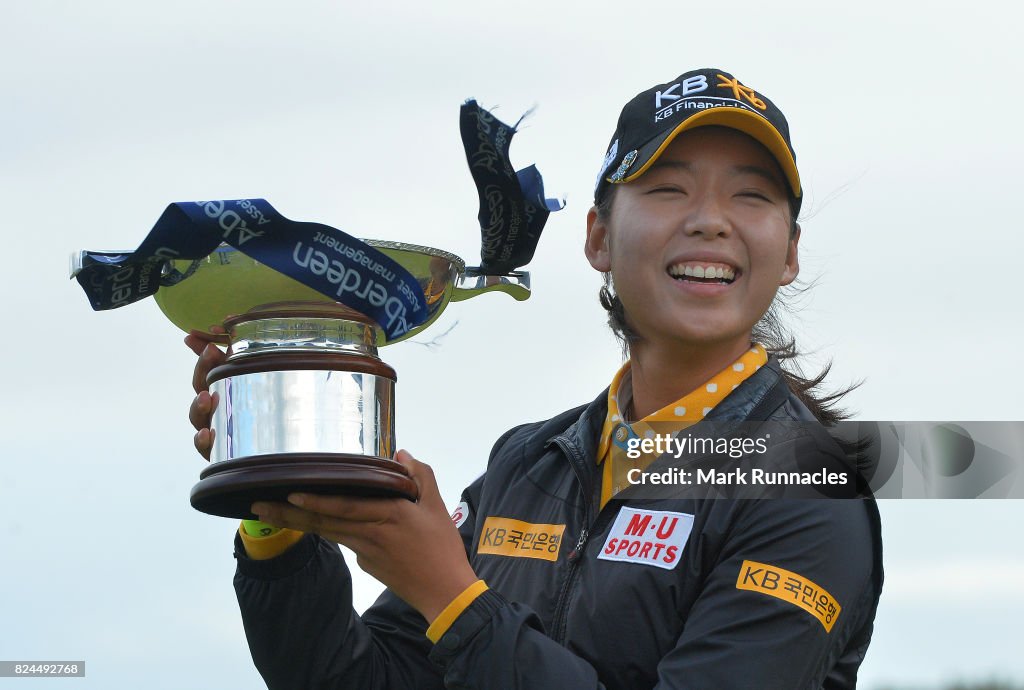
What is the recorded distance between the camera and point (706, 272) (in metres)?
4.04

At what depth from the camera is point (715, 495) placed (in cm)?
382

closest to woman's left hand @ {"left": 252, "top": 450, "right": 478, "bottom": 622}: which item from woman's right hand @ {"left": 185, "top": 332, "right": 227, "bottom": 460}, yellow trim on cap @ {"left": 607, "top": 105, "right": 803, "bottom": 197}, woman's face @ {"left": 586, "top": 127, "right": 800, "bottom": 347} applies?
woman's right hand @ {"left": 185, "top": 332, "right": 227, "bottom": 460}

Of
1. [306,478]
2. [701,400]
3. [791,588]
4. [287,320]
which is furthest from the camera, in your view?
[701,400]

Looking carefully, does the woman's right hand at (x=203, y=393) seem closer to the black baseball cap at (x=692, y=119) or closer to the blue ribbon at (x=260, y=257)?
the blue ribbon at (x=260, y=257)

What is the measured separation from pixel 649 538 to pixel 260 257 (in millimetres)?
1167

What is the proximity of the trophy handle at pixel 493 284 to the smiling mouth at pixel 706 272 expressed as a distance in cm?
41

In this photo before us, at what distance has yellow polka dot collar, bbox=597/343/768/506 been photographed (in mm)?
4117

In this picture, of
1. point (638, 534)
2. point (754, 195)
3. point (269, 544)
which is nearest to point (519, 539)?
point (638, 534)

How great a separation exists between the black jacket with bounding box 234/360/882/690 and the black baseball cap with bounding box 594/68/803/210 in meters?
0.64

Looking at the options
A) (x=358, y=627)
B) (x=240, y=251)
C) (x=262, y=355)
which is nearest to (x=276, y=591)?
(x=358, y=627)

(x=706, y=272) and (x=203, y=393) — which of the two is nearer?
(x=203, y=393)

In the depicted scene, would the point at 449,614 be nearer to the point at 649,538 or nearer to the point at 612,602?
the point at 612,602

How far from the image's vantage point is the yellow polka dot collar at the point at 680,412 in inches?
162

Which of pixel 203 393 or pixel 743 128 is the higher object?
pixel 743 128
